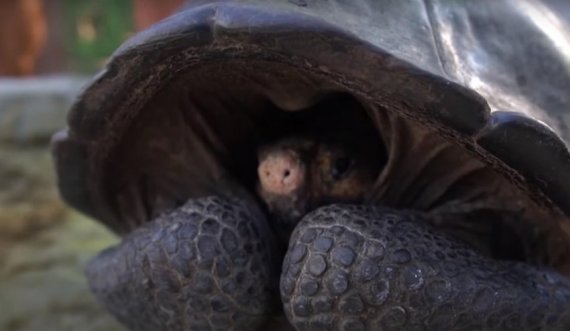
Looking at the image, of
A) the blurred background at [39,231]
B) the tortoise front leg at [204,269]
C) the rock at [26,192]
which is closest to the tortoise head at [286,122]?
the tortoise front leg at [204,269]

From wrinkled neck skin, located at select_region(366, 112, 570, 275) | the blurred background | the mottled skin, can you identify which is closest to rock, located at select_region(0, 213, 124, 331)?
the blurred background

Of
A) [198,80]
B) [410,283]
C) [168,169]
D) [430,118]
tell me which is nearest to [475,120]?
[430,118]

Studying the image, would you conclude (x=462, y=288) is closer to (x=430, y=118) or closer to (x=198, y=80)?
(x=430, y=118)

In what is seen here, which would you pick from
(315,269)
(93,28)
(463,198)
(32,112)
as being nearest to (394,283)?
(315,269)

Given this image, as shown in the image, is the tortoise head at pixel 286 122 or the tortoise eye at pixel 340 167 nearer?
the tortoise head at pixel 286 122

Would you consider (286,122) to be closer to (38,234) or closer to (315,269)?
(315,269)

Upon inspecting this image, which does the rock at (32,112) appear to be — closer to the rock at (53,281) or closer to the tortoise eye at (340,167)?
the rock at (53,281)

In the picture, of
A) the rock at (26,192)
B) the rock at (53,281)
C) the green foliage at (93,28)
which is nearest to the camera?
the rock at (53,281)

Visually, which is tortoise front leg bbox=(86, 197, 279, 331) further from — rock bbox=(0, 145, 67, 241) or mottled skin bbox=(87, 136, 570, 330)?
rock bbox=(0, 145, 67, 241)
